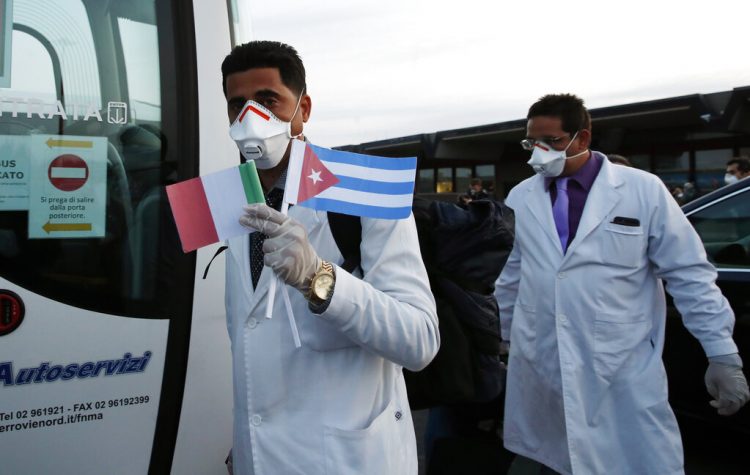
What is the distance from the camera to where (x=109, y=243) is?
2.28 metres

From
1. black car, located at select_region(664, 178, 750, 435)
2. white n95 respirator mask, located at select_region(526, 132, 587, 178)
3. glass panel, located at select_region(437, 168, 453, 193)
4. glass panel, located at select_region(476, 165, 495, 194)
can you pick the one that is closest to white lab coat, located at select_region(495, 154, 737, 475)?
white n95 respirator mask, located at select_region(526, 132, 587, 178)

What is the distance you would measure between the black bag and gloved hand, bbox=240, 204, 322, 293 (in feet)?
1.89

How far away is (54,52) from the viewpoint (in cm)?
220

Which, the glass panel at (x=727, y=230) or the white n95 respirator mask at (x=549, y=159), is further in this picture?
the glass panel at (x=727, y=230)

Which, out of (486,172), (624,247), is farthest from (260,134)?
(486,172)

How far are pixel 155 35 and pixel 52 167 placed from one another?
59 cm

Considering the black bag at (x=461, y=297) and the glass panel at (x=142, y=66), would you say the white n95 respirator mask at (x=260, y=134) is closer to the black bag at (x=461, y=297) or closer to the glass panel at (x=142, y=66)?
the black bag at (x=461, y=297)

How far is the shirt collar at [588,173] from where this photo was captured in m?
3.20

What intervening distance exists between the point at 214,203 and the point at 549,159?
219 centimetres

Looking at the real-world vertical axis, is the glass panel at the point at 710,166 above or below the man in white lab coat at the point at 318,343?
above

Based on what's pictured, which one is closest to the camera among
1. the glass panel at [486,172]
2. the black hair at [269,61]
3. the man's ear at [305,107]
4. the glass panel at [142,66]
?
the black hair at [269,61]

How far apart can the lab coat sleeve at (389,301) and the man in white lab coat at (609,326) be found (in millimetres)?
1519

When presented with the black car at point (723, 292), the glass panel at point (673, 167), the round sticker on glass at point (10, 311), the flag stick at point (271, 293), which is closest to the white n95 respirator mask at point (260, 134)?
the flag stick at point (271, 293)

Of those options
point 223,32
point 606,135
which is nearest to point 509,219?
point 223,32
